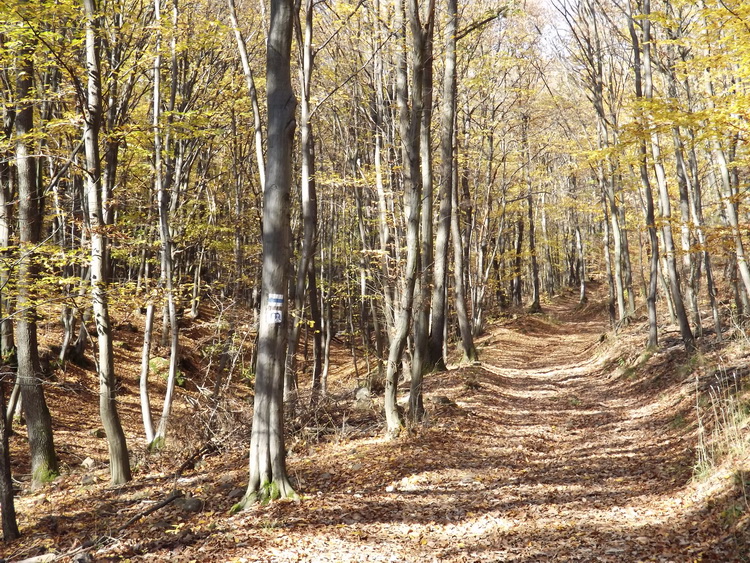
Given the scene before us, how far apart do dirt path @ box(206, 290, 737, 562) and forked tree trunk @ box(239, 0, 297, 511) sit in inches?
16.8

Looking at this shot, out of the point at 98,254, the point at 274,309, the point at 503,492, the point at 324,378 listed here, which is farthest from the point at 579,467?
the point at 324,378

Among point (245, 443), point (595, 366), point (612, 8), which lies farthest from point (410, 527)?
point (612, 8)

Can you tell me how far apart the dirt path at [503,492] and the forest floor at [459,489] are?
0.02 metres

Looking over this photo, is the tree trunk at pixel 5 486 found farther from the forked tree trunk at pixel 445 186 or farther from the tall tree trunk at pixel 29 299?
the forked tree trunk at pixel 445 186

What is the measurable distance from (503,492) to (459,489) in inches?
19.5

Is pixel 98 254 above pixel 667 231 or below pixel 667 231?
below

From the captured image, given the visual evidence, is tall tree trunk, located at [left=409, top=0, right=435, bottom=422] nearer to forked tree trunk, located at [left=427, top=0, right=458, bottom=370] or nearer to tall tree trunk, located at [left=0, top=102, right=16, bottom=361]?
forked tree trunk, located at [left=427, top=0, right=458, bottom=370]

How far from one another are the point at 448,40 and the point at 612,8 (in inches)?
296

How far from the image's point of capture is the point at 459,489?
260 inches

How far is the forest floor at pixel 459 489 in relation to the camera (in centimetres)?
501

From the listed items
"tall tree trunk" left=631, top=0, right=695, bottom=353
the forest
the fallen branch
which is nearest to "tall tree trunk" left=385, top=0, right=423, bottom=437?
the forest

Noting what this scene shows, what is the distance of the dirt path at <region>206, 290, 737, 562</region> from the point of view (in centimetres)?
496

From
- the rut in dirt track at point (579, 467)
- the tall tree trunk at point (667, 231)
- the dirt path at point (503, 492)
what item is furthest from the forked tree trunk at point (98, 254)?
the tall tree trunk at point (667, 231)

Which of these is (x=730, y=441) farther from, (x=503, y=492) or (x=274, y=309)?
(x=274, y=309)
